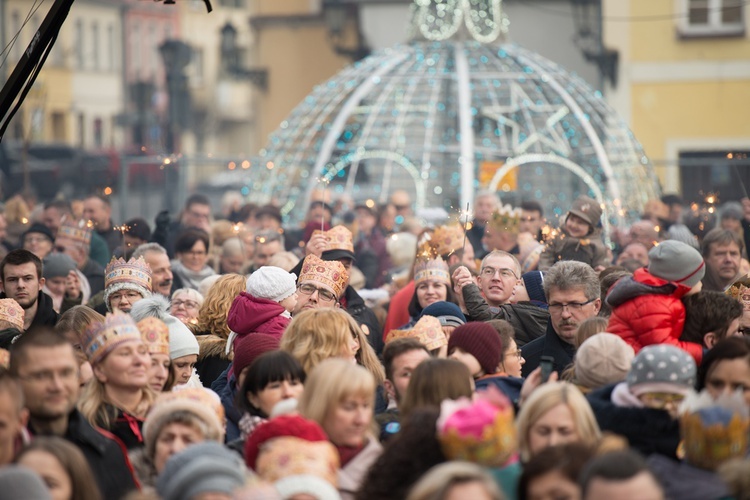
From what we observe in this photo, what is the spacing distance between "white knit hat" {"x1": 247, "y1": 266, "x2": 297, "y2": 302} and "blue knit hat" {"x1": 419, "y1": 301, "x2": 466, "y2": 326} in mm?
804

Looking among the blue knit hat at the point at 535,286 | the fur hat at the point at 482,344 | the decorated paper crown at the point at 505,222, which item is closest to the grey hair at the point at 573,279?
the fur hat at the point at 482,344

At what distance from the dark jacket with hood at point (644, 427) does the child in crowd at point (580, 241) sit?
4623 millimetres

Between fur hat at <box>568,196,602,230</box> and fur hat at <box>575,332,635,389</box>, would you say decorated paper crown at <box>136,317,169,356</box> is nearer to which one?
fur hat at <box>575,332,635,389</box>

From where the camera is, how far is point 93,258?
14.1 metres

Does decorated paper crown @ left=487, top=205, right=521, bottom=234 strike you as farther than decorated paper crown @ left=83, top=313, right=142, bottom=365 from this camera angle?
Yes

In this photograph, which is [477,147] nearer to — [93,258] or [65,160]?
[93,258]

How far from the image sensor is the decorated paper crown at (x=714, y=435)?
6008 millimetres

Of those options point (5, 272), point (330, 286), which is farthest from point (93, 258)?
point (330, 286)

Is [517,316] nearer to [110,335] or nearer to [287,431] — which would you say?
[110,335]

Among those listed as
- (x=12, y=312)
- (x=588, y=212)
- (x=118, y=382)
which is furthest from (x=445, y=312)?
(x=588, y=212)

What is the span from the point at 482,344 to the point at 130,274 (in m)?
3.05

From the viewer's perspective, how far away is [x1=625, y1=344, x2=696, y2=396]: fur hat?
263 inches

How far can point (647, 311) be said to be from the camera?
26.1 ft

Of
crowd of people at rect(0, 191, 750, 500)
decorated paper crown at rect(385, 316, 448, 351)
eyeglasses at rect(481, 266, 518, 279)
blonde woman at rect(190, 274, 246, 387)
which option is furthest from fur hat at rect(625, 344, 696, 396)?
eyeglasses at rect(481, 266, 518, 279)
